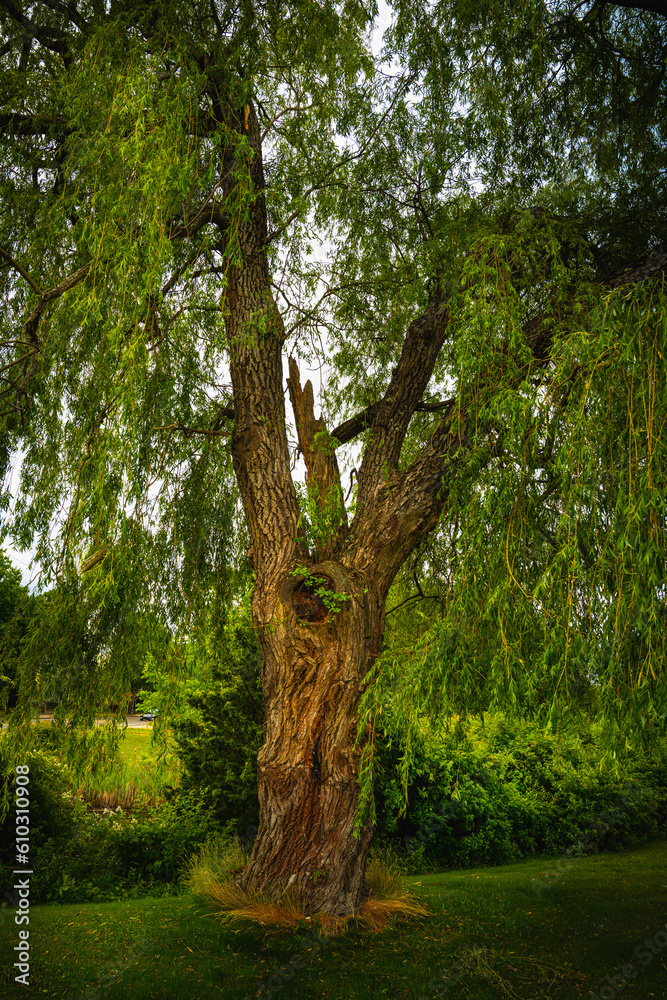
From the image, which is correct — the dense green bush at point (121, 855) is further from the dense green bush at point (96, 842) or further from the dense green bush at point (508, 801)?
the dense green bush at point (508, 801)

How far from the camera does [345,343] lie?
6.97 metres

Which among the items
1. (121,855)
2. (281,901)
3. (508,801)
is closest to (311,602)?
(281,901)

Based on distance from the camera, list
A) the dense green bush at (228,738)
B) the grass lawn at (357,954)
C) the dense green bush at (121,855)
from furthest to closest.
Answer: the dense green bush at (228,738) < the dense green bush at (121,855) < the grass lawn at (357,954)

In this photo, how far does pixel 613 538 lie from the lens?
132 inches

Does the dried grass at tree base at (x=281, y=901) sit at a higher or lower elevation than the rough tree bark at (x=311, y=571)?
lower

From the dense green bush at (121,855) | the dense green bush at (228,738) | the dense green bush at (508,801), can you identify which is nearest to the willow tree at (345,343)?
the dense green bush at (228,738)

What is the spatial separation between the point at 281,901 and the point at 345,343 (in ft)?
16.9

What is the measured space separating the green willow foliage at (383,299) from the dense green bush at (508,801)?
2.75 m

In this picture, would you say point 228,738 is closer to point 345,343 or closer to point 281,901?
point 281,901

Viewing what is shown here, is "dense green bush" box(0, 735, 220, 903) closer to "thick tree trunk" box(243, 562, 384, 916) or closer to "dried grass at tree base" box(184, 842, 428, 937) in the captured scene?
"dried grass at tree base" box(184, 842, 428, 937)

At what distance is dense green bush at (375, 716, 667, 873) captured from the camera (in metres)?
8.27

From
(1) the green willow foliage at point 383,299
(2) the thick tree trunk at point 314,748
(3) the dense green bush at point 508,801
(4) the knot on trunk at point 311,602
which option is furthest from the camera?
(3) the dense green bush at point 508,801

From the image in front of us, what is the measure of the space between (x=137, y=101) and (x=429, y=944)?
6477 millimetres

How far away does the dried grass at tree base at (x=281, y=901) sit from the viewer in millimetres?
4780
